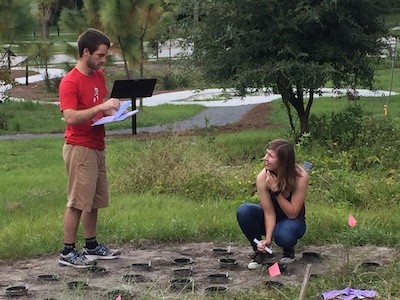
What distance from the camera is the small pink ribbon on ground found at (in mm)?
4309

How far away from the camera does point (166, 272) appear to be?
5207 millimetres

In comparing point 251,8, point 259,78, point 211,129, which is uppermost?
point 251,8

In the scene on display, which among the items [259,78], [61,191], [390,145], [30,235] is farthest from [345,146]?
[30,235]

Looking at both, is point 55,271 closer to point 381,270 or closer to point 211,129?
point 381,270

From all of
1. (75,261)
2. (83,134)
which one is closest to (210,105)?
(83,134)

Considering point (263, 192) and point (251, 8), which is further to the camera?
point (251, 8)

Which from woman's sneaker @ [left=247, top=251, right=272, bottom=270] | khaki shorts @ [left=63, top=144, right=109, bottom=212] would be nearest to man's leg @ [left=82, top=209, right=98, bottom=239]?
khaki shorts @ [left=63, top=144, right=109, bottom=212]

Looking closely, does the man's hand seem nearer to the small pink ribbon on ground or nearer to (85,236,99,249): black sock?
(85,236,99,249): black sock

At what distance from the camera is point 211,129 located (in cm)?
1633

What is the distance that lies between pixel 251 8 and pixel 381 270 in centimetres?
693

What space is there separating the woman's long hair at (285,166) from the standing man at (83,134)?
1081 millimetres

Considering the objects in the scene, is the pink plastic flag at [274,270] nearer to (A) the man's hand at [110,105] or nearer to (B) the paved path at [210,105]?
(A) the man's hand at [110,105]

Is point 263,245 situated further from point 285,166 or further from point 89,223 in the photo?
point 89,223

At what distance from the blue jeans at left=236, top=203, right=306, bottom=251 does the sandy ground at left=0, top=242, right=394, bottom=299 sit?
17cm
